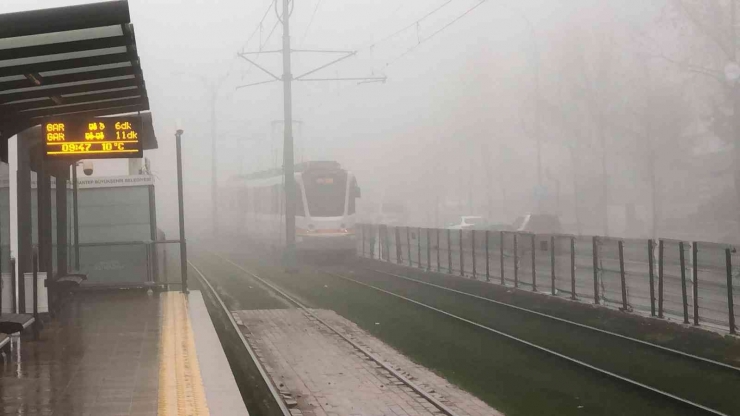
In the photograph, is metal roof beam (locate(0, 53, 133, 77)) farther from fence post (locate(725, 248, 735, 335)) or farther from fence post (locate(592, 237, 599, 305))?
fence post (locate(592, 237, 599, 305))

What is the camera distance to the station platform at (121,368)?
27.1 feet

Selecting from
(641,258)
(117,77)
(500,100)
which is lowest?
(641,258)

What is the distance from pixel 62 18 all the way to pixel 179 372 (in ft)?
13.4

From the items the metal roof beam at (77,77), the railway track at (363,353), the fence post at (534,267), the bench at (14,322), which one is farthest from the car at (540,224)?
the metal roof beam at (77,77)

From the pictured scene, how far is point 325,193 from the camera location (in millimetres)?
33250

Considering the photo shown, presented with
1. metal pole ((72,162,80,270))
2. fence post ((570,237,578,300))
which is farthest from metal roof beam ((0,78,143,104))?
fence post ((570,237,578,300))

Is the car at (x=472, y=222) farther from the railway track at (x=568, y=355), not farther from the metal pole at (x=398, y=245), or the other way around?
the railway track at (x=568, y=355)

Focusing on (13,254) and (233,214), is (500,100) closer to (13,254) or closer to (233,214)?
Result: (233,214)

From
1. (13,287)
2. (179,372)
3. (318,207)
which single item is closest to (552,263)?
(13,287)

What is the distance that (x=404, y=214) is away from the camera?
6994cm

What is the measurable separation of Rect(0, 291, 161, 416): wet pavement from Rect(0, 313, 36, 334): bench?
0.35m

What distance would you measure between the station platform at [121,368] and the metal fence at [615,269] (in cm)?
714

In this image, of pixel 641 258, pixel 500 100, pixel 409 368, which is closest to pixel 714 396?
pixel 409 368

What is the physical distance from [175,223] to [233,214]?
28.1m
